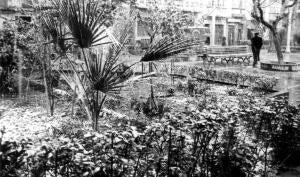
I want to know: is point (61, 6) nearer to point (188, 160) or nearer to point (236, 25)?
point (188, 160)

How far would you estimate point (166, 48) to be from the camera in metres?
5.04

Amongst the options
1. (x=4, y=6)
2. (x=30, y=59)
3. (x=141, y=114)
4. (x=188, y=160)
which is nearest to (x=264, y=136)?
(x=188, y=160)

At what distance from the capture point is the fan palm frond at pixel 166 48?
5.00m

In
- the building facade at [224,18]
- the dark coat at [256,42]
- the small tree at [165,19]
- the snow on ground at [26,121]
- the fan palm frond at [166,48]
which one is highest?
the building facade at [224,18]

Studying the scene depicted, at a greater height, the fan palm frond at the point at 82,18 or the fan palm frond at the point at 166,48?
the fan palm frond at the point at 82,18

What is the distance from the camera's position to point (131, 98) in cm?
809

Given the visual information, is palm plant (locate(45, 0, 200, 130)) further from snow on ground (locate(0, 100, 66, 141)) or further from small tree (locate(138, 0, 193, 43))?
small tree (locate(138, 0, 193, 43))

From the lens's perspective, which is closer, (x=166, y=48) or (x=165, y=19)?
(x=166, y=48)

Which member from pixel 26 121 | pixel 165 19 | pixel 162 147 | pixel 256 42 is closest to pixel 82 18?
pixel 162 147

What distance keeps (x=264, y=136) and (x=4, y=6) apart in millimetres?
20011

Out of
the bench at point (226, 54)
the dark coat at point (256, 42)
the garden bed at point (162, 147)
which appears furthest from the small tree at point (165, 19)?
the garden bed at point (162, 147)

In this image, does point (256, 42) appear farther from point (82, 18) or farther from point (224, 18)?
point (224, 18)

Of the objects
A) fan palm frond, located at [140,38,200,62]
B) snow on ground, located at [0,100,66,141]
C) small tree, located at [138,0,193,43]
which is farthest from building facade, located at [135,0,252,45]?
fan palm frond, located at [140,38,200,62]

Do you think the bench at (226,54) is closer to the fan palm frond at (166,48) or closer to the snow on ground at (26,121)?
the snow on ground at (26,121)
